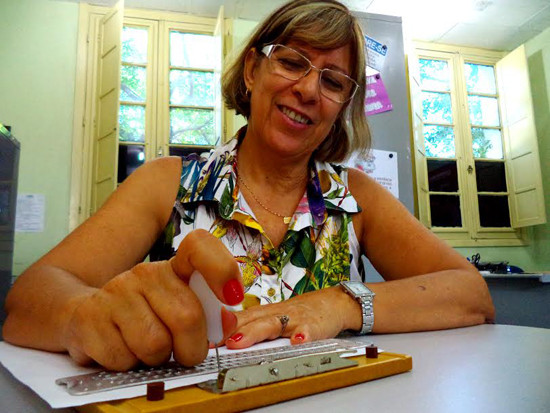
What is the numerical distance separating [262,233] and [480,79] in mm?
4782

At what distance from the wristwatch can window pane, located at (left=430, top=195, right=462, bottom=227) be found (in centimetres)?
384

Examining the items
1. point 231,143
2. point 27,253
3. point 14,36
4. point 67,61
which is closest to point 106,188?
point 27,253

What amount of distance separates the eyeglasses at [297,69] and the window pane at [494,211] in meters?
4.03

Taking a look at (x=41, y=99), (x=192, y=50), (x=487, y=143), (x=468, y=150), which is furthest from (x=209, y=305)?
(x=487, y=143)

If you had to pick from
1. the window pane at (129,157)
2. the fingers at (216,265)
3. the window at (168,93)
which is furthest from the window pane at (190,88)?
the fingers at (216,265)

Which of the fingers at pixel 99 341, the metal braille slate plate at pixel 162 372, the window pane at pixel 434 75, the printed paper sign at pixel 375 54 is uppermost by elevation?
the window pane at pixel 434 75

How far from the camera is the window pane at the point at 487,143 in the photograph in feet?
15.4

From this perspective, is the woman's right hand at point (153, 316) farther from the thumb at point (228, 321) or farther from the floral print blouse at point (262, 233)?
the floral print blouse at point (262, 233)

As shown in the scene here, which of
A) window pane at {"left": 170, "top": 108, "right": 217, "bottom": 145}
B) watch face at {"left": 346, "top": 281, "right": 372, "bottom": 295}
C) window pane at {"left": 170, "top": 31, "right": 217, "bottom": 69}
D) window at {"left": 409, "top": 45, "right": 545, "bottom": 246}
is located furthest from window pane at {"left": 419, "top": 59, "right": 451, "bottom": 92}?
watch face at {"left": 346, "top": 281, "right": 372, "bottom": 295}

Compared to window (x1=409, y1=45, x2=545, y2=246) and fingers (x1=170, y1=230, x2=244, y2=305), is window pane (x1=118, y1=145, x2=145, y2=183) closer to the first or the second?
window (x1=409, y1=45, x2=545, y2=246)

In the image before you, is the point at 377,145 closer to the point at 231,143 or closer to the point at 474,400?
the point at 231,143

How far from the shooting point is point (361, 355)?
0.46 m

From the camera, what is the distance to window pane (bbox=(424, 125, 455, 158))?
4555mm

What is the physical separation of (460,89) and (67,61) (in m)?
3.91
